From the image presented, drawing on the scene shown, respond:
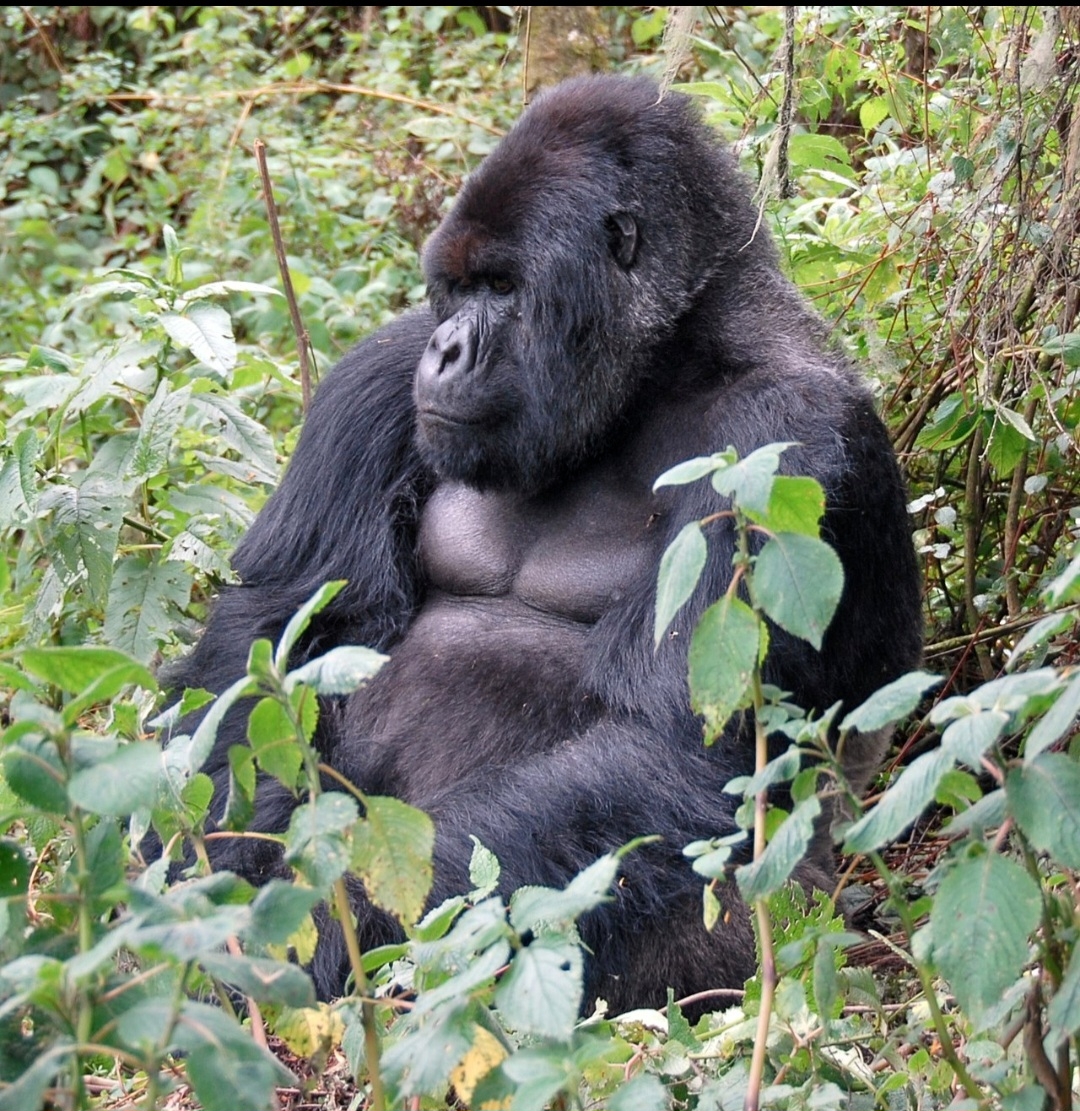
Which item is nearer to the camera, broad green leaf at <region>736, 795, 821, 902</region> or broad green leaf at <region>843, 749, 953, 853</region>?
broad green leaf at <region>843, 749, 953, 853</region>

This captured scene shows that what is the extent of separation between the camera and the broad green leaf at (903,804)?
1.58 m

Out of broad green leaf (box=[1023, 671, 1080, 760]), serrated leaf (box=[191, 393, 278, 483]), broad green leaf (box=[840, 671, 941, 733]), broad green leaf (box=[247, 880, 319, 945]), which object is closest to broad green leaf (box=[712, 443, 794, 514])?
broad green leaf (box=[840, 671, 941, 733])

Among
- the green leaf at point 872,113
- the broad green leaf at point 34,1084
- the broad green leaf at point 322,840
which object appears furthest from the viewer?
the green leaf at point 872,113

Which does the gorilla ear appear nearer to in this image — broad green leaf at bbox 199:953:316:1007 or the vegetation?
the vegetation

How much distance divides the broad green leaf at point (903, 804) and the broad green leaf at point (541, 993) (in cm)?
32

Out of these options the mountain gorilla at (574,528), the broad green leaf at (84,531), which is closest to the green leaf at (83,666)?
the mountain gorilla at (574,528)

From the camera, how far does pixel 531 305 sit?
126 inches

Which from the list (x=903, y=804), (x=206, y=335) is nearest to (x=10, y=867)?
(x=903, y=804)

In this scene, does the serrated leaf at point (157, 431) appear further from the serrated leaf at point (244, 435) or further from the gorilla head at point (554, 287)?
the gorilla head at point (554, 287)

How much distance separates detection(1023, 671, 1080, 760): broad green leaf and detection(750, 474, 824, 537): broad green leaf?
1.17 ft

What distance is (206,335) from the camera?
3494 millimetres

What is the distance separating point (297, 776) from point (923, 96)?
3.17 metres

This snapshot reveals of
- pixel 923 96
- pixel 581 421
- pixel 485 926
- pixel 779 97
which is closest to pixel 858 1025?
pixel 485 926

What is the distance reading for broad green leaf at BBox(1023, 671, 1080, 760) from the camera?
1568 mm
